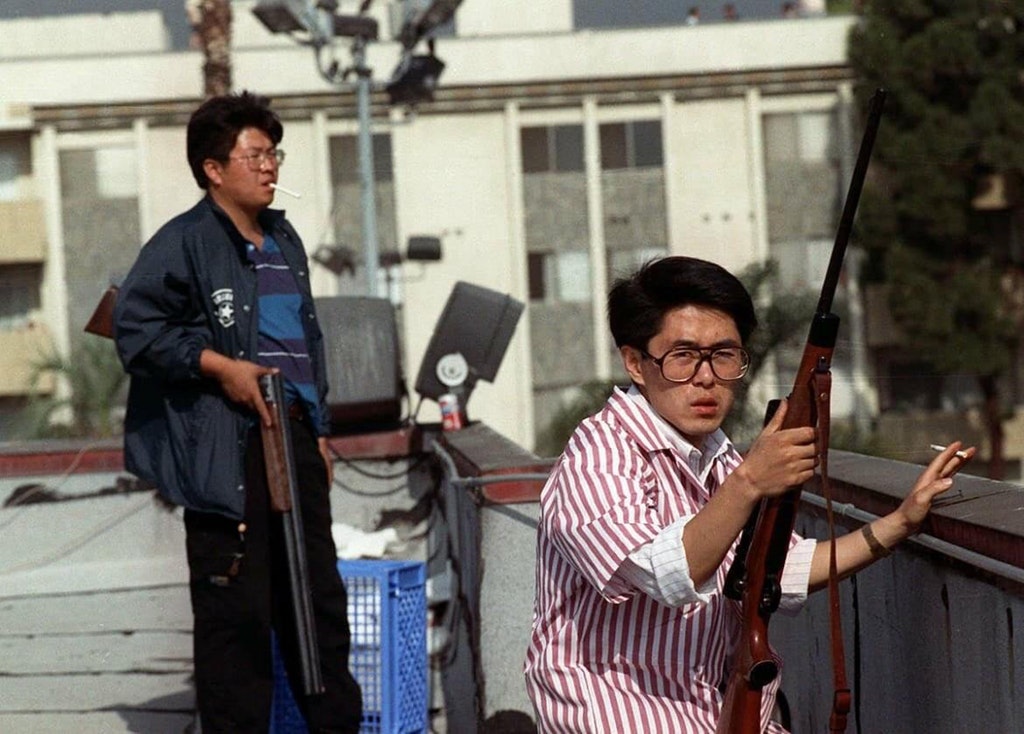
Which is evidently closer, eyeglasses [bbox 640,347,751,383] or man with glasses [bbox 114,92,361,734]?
eyeglasses [bbox 640,347,751,383]

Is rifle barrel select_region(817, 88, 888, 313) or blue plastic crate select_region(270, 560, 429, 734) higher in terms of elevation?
rifle barrel select_region(817, 88, 888, 313)

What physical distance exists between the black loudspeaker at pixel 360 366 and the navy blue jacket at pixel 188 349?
386 centimetres

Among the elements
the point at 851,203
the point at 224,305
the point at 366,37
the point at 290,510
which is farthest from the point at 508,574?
the point at 366,37

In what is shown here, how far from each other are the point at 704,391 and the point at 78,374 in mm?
34941

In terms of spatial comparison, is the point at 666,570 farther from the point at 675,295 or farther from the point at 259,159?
the point at 259,159

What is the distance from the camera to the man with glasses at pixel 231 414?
4.78m

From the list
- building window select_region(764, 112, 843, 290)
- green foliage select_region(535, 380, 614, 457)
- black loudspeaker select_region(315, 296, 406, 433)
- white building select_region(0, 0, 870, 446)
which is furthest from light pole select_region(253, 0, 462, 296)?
building window select_region(764, 112, 843, 290)

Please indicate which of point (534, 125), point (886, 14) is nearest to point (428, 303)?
point (534, 125)

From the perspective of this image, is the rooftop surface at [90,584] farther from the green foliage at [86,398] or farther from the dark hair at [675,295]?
the green foliage at [86,398]

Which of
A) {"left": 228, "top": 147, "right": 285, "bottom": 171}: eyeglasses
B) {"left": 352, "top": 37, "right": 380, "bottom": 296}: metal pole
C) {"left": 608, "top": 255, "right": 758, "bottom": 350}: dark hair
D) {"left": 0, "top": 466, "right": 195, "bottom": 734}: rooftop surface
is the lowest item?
{"left": 0, "top": 466, "right": 195, "bottom": 734}: rooftop surface

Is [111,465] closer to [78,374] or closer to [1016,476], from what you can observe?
[78,374]

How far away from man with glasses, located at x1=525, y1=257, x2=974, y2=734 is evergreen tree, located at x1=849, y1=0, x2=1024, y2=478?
37.1 meters

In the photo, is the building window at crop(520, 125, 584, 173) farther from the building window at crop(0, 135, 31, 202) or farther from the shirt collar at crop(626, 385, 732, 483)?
the shirt collar at crop(626, 385, 732, 483)

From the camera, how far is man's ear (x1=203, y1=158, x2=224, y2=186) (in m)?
4.95
